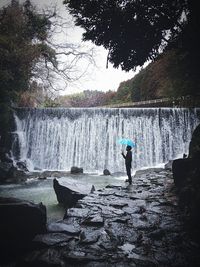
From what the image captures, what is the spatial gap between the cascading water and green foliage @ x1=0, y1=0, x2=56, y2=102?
291 cm

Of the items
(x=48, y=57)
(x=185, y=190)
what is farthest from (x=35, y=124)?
(x=185, y=190)

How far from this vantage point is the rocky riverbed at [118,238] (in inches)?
124

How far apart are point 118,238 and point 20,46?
15.9 metres

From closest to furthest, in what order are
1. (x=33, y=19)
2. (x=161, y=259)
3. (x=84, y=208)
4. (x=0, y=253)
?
(x=161, y=259)
(x=0, y=253)
(x=84, y=208)
(x=33, y=19)

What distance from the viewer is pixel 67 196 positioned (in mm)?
7184

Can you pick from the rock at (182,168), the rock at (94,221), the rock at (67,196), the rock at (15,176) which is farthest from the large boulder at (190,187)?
the rock at (15,176)

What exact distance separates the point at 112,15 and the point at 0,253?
4920 mm

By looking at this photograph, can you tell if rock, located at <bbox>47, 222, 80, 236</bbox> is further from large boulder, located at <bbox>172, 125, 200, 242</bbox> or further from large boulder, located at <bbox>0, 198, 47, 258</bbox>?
large boulder, located at <bbox>172, 125, 200, 242</bbox>

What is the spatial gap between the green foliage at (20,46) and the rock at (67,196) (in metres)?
10.1

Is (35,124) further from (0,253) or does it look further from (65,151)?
(0,253)

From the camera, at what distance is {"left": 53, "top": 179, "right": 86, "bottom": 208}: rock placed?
6.90 metres

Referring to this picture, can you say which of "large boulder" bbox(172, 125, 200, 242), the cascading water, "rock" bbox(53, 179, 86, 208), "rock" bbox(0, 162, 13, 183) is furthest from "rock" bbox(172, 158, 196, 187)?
the cascading water

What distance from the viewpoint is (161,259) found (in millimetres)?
3180

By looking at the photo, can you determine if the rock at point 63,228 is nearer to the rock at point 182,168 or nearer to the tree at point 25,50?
the rock at point 182,168
